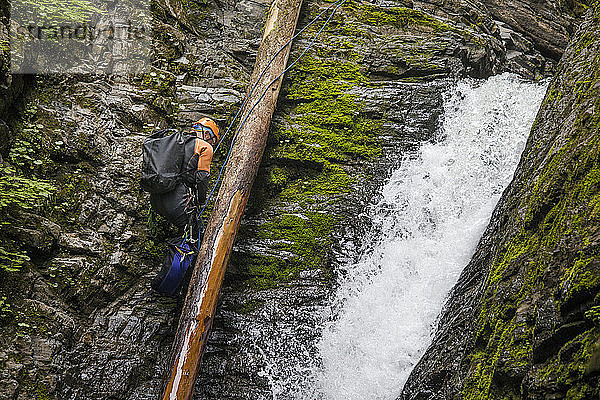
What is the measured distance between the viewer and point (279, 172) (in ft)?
23.7

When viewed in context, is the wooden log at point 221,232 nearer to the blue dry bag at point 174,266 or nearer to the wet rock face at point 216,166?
the blue dry bag at point 174,266

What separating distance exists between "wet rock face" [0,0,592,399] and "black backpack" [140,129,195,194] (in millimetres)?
1145

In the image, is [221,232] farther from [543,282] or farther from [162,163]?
[543,282]

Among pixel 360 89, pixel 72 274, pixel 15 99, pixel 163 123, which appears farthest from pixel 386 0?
pixel 72 274

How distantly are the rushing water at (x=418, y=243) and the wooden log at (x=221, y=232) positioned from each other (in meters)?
1.29

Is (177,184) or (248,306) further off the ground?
(177,184)

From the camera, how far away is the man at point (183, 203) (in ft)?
18.0

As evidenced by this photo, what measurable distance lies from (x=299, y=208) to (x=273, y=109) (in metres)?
1.90

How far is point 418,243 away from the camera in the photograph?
667cm

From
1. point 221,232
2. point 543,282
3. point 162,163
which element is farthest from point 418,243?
point 162,163

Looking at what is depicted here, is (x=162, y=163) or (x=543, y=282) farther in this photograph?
(x=162, y=163)

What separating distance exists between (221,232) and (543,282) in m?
4.04

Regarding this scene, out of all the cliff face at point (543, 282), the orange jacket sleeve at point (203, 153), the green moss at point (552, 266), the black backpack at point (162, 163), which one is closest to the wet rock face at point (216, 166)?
the black backpack at point (162, 163)

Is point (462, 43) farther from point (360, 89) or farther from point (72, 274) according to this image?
point (72, 274)
